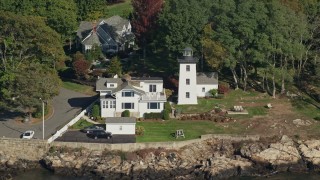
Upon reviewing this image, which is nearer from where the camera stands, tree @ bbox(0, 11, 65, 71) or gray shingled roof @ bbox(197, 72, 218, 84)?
tree @ bbox(0, 11, 65, 71)

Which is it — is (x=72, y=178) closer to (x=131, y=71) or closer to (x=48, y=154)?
(x=48, y=154)

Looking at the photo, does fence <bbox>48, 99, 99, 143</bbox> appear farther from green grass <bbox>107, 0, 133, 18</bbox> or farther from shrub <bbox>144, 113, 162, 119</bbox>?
green grass <bbox>107, 0, 133, 18</bbox>

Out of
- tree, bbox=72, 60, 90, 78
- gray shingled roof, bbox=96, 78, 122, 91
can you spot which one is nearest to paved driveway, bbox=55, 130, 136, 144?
gray shingled roof, bbox=96, 78, 122, 91

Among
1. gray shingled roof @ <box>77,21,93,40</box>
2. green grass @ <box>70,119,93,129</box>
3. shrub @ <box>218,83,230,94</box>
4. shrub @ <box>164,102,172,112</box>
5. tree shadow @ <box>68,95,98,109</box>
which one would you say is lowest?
green grass @ <box>70,119,93,129</box>

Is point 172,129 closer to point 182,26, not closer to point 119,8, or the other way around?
point 182,26

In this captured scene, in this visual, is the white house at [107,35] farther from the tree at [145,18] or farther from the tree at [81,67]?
the tree at [81,67]

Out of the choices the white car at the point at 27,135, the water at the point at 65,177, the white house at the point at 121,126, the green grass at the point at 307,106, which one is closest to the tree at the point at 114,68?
the white house at the point at 121,126

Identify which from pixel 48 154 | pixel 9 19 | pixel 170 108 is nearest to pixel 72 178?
pixel 48 154
